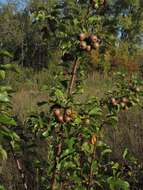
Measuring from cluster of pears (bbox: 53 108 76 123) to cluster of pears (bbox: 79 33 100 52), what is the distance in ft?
1.34

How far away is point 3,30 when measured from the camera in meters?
31.5

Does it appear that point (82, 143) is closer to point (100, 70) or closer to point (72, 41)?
point (72, 41)

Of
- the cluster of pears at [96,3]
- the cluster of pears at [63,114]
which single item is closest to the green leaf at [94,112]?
the cluster of pears at [63,114]

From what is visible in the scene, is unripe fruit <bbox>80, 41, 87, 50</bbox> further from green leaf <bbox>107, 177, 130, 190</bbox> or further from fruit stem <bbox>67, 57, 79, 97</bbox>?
green leaf <bbox>107, 177, 130, 190</bbox>

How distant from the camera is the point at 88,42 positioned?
3463mm

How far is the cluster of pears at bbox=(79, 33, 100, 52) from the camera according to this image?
11.3 feet

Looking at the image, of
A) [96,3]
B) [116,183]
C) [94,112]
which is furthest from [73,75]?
[116,183]

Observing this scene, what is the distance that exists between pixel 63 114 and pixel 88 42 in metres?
0.48

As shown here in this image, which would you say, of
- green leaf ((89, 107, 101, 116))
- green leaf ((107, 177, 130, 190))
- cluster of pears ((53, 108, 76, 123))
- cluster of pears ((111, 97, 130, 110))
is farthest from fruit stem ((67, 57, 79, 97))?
green leaf ((107, 177, 130, 190))

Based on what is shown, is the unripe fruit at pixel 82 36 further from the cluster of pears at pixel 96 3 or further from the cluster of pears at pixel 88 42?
the cluster of pears at pixel 96 3

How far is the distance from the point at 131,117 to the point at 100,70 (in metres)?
11.0

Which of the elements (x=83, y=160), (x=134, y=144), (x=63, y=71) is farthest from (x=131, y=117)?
(x=63, y=71)

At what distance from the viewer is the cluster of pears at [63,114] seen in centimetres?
329

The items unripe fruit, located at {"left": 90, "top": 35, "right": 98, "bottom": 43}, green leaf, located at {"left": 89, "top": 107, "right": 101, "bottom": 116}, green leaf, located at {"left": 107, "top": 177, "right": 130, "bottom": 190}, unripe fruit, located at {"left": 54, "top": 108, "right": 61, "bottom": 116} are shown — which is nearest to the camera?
unripe fruit, located at {"left": 54, "top": 108, "right": 61, "bottom": 116}
